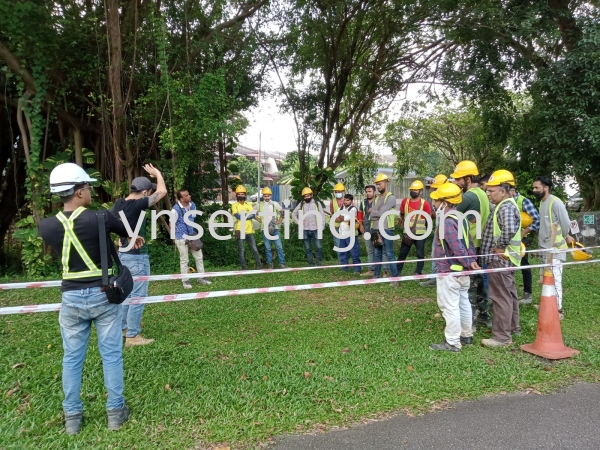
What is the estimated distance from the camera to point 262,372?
387cm

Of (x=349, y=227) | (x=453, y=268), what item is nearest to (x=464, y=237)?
(x=453, y=268)

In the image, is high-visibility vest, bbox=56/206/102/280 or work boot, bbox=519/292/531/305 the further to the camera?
work boot, bbox=519/292/531/305

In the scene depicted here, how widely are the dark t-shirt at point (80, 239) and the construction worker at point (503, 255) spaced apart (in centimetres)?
380

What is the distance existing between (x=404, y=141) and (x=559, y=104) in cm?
854

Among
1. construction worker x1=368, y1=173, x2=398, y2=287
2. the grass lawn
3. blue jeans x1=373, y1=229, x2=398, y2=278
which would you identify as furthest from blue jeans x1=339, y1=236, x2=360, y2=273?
the grass lawn

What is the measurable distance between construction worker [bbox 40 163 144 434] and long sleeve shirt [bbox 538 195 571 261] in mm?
5010

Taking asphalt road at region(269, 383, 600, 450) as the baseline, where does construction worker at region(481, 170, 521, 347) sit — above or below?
above

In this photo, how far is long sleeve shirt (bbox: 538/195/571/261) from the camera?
17.1 ft

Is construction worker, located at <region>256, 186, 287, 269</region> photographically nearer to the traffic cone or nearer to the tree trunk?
the tree trunk

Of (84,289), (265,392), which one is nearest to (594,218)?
(265,392)

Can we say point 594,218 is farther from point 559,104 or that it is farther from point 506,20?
point 506,20

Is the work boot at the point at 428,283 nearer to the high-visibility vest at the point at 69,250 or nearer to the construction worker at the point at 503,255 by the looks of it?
the construction worker at the point at 503,255

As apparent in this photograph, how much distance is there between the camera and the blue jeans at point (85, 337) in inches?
113

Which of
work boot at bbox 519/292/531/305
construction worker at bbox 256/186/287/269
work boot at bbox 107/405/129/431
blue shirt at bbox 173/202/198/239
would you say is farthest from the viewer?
construction worker at bbox 256/186/287/269
